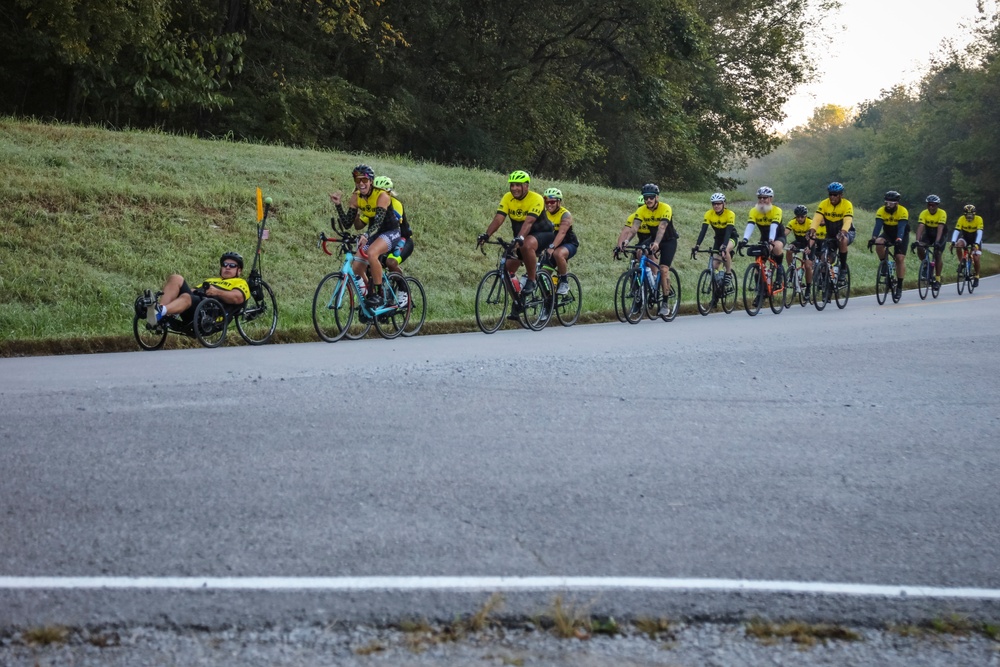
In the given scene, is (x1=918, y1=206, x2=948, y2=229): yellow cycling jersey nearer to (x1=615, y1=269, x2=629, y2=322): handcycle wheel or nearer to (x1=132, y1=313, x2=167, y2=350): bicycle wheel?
(x1=615, y1=269, x2=629, y2=322): handcycle wheel

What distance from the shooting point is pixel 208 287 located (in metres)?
13.9

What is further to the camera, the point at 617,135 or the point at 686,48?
the point at 617,135

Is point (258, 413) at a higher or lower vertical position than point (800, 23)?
lower

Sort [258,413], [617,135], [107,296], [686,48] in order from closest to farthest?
[258,413]
[107,296]
[686,48]
[617,135]

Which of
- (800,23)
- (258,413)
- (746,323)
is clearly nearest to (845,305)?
(746,323)

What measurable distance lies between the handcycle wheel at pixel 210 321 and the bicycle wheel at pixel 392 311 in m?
2.02

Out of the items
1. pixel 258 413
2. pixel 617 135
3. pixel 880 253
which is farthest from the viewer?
pixel 617 135

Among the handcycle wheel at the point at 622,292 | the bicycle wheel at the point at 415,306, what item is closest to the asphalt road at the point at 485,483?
the bicycle wheel at the point at 415,306

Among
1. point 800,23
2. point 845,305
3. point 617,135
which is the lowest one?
point 845,305

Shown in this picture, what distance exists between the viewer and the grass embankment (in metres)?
17.4

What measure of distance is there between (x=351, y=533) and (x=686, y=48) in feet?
134

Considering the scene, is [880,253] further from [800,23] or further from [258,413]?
[800,23]

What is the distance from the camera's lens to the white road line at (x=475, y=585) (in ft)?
15.3

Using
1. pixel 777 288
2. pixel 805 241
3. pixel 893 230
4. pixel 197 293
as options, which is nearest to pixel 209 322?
pixel 197 293
